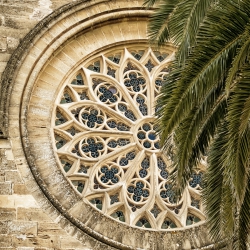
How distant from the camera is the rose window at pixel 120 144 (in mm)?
12867

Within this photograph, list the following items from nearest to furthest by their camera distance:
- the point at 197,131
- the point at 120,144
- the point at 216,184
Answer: the point at 197,131
the point at 216,184
the point at 120,144

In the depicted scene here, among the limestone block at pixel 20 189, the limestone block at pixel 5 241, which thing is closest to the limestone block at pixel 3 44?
the limestone block at pixel 20 189

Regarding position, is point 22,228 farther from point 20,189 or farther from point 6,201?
point 20,189

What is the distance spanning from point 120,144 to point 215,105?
4.12 meters

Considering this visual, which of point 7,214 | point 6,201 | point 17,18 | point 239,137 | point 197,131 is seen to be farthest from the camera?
point 17,18

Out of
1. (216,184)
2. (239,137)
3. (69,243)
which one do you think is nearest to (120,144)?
(69,243)

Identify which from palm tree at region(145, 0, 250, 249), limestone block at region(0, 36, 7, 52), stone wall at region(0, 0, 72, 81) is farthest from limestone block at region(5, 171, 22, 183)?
palm tree at region(145, 0, 250, 249)

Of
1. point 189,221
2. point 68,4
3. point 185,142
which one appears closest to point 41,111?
point 68,4

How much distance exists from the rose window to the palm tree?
3075mm

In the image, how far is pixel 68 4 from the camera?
13.9 m

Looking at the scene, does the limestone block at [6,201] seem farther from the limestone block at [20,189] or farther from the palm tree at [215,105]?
the palm tree at [215,105]

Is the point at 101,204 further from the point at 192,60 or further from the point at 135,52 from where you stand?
the point at 192,60

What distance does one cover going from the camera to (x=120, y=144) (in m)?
13.5

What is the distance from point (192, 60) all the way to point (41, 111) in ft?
16.0
